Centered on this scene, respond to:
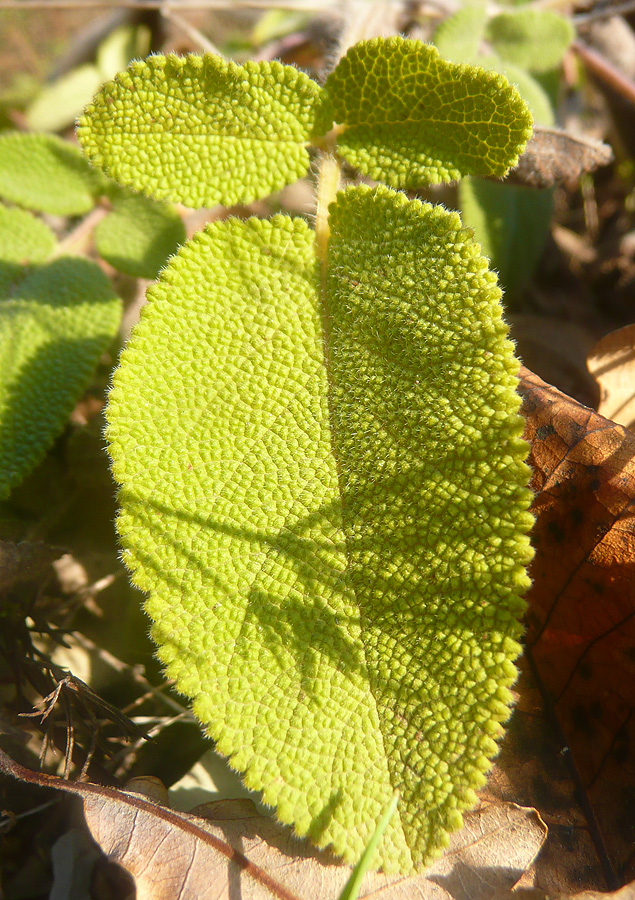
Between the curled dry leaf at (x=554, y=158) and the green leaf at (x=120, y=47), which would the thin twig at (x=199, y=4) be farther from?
the curled dry leaf at (x=554, y=158)

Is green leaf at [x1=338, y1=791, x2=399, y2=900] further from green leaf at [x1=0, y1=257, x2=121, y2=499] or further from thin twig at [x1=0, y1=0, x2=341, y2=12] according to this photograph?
thin twig at [x1=0, y1=0, x2=341, y2=12]

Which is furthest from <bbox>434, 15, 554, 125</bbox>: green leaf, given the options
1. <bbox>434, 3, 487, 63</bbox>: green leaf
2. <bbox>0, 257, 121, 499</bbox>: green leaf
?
<bbox>0, 257, 121, 499</bbox>: green leaf

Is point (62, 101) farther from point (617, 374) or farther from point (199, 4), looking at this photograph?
point (617, 374)

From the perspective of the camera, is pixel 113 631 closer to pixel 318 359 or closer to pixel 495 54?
pixel 318 359

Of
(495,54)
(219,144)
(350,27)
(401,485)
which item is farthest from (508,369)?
(495,54)

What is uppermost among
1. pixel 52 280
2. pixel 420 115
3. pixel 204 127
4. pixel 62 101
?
pixel 420 115

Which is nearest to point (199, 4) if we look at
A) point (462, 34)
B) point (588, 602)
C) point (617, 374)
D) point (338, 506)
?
point (462, 34)
